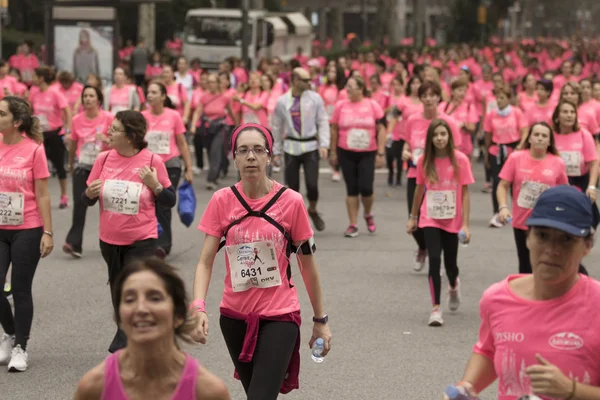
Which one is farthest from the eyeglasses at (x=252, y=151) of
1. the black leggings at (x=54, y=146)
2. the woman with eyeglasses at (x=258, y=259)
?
the black leggings at (x=54, y=146)

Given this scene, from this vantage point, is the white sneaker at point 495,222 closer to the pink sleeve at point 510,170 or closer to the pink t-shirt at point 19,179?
the pink sleeve at point 510,170

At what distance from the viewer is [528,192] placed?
974 cm

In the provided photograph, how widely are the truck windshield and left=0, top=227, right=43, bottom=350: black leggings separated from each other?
33463mm

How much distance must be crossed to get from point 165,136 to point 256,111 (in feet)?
25.8

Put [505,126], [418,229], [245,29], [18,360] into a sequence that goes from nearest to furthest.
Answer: [18,360] < [418,229] < [505,126] < [245,29]

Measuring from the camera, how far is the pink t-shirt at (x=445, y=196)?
998 centimetres

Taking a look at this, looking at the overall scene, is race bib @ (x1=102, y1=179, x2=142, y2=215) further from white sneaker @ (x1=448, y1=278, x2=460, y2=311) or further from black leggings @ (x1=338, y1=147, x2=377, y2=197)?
black leggings @ (x1=338, y1=147, x2=377, y2=197)

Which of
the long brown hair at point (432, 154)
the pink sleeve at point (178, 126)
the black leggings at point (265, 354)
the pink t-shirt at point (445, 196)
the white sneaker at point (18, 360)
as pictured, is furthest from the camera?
the pink sleeve at point (178, 126)

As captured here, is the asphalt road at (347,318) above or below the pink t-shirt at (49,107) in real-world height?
below

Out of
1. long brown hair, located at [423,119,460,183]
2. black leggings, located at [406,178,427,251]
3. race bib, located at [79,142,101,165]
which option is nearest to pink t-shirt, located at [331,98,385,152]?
black leggings, located at [406,178,427,251]

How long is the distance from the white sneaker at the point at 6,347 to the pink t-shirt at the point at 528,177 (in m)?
3.66

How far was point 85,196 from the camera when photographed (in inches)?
335

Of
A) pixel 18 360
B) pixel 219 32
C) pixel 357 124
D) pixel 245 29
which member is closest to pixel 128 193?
pixel 18 360

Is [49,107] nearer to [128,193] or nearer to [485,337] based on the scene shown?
[128,193]
